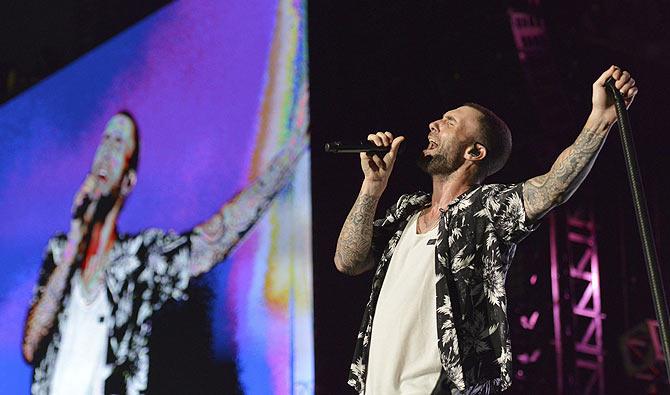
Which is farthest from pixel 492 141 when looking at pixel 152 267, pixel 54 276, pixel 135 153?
pixel 54 276

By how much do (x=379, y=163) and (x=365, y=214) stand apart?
0.12 m

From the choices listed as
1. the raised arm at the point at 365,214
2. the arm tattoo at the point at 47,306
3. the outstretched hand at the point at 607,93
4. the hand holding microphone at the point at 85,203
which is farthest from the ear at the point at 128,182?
the outstretched hand at the point at 607,93

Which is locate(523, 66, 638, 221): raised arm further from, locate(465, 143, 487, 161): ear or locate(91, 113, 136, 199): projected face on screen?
locate(91, 113, 136, 199): projected face on screen

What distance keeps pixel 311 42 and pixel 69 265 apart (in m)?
1.50

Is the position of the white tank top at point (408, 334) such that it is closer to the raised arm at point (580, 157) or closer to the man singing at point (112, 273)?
the raised arm at point (580, 157)

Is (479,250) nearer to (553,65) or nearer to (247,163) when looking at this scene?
(247,163)

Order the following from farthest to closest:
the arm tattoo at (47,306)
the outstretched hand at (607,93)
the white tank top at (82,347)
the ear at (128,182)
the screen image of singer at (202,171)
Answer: the arm tattoo at (47,306), the ear at (128,182), the white tank top at (82,347), the screen image of singer at (202,171), the outstretched hand at (607,93)

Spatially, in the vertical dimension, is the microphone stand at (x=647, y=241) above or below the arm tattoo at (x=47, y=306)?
below

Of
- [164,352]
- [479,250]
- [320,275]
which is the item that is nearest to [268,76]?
[320,275]

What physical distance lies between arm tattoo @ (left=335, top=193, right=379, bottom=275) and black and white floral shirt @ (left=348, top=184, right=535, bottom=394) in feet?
0.69

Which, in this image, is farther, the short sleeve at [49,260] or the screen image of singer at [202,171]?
the short sleeve at [49,260]

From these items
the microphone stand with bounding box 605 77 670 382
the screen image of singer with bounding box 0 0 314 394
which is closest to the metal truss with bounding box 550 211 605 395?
the screen image of singer with bounding box 0 0 314 394

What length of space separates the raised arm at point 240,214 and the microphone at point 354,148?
0.74 metres

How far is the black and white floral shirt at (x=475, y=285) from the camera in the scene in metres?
1.72
